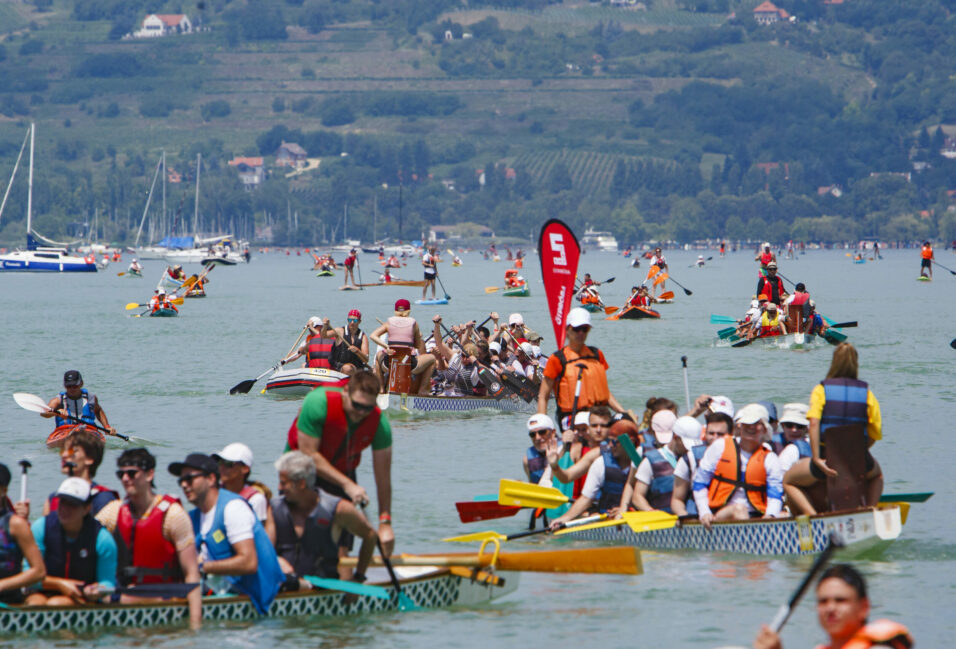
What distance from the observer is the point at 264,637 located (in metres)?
13.3

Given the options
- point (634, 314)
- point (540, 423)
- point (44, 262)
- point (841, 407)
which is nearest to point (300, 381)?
point (540, 423)

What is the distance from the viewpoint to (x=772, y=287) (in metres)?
42.8

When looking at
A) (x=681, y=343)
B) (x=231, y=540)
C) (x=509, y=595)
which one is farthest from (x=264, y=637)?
(x=681, y=343)

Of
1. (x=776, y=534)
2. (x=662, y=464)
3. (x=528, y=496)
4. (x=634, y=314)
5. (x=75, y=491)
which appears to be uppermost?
(x=75, y=491)

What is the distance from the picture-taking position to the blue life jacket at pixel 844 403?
568 inches

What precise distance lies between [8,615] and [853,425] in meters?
7.54

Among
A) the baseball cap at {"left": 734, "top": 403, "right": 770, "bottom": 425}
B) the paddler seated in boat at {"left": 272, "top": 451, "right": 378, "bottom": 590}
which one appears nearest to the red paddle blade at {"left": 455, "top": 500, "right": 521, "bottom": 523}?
the baseball cap at {"left": 734, "top": 403, "right": 770, "bottom": 425}

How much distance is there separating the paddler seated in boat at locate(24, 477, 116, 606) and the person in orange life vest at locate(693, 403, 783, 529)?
5.82 m

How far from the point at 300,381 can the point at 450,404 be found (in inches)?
132

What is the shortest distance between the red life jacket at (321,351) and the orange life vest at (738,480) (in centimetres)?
1405

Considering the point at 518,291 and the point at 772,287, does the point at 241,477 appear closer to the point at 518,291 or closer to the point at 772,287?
the point at 772,287

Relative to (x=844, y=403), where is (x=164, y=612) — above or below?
below

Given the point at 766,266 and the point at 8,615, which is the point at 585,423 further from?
the point at 766,266

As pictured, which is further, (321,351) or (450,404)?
(321,351)
